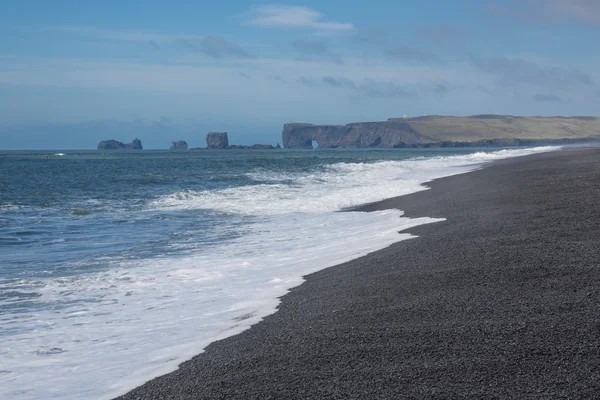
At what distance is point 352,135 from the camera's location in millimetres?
190000

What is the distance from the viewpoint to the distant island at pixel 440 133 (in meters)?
164

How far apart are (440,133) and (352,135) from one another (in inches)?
1122

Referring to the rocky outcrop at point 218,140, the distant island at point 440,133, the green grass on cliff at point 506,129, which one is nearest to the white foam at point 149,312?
the distant island at point 440,133

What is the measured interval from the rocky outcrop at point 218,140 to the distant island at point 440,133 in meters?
25.7

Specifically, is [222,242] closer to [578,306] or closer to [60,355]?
[60,355]

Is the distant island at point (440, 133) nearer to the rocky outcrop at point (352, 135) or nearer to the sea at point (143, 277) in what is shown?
the rocky outcrop at point (352, 135)

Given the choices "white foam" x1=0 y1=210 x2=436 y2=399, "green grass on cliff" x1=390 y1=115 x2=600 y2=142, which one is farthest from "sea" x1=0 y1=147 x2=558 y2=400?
"green grass on cliff" x1=390 y1=115 x2=600 y2=142

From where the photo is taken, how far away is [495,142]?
153 meters

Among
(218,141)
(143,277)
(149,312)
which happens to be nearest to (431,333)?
(149,312)

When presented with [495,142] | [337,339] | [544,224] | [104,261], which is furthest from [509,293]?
[495,142]

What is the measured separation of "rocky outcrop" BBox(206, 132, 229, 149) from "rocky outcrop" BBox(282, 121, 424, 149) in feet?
84.0

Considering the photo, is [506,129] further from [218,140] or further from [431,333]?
[431,333]

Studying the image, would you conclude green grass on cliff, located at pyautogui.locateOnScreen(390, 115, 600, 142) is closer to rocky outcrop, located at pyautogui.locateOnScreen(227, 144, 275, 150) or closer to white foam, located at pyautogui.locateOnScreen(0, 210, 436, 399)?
rocky outcrop, located at pyautogui.locateOnScreen(227, 144, 275, 150)

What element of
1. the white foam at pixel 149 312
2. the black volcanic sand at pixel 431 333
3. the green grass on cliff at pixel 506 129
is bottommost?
the white foam at pixel 149 312
